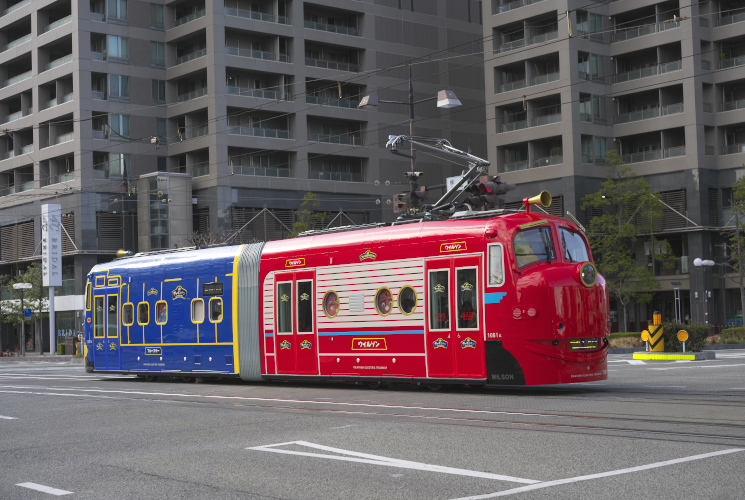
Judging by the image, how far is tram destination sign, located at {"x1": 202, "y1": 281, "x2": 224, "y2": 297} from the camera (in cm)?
2359

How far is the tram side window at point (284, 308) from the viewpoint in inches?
854

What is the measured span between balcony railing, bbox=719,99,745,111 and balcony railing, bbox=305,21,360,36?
26155 millimetres

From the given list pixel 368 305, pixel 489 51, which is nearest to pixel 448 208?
pixel 368 305

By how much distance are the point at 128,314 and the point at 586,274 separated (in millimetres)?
13728

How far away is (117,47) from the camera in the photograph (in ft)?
222

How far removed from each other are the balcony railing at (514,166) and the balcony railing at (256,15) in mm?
18284

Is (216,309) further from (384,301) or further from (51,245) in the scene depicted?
(51,245)

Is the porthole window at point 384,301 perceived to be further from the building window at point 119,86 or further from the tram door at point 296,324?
the building window at point 119,86

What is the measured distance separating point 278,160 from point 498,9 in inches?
725

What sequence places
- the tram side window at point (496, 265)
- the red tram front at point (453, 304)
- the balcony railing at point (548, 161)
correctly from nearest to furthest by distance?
the red tram front at point (453, 304) < the tram side window at point (496, 265) < the balcony railing at point (548, 161)

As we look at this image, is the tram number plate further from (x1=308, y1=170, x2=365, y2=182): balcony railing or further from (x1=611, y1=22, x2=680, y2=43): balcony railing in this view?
(x1=308, y1=170, x2=365, y2=182): balcony railing

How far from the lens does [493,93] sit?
68.3m

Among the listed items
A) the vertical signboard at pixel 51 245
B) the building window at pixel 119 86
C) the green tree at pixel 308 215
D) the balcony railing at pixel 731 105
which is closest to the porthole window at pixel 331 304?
the green tree at pixel 308 215

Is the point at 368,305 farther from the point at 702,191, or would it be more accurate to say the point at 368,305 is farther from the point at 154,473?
the point at 702,191
